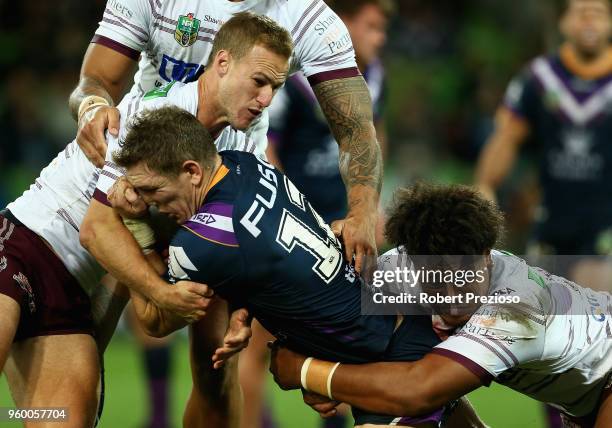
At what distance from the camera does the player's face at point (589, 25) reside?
7445 millimetres

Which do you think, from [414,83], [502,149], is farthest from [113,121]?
[414,83]

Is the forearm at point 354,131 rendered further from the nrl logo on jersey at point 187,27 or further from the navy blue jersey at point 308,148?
the navy blue jersey at point 308,148

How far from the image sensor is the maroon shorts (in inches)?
174

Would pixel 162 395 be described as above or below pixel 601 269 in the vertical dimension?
below

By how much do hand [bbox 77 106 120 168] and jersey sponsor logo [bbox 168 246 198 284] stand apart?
0.51 metres

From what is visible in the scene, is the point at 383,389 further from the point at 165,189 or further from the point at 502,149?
the point at 502,149

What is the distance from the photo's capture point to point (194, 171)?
4.02 meters

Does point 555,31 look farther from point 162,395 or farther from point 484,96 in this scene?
point 162,395

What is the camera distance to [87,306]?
4660mm

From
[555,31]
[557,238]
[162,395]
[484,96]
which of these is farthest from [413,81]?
[162,395]

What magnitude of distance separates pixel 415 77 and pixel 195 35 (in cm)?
930

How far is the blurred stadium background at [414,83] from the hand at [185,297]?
5924mm

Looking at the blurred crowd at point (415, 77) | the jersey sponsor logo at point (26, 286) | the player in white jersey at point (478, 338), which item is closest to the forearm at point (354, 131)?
the player in white jersey at point (478, 338)

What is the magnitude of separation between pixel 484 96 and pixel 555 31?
295 centimetres
